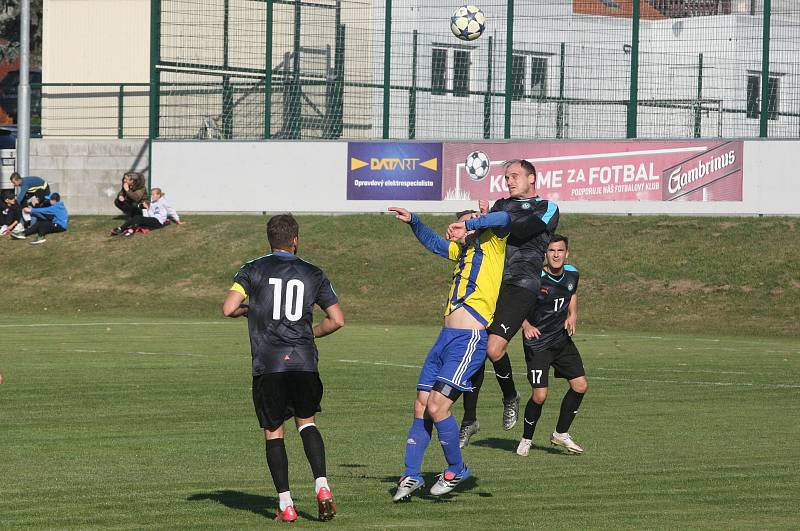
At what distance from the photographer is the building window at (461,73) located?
3189 centimetres

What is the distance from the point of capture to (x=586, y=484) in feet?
31.7

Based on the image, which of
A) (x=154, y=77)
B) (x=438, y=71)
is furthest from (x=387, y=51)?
(x=154, y=77)

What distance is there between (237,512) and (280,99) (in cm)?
2531

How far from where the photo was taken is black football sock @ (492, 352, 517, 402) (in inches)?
472

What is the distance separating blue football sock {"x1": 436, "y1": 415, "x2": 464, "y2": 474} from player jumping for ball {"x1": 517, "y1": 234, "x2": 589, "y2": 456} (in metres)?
2.37

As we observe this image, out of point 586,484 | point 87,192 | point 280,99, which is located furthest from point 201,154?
point 586,484

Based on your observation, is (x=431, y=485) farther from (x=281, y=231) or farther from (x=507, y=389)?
(x=507, y=389)

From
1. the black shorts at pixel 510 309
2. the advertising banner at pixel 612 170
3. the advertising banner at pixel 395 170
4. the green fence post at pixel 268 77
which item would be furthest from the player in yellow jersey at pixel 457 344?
the green fence post at pixel 268 77

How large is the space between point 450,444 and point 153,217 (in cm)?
2443

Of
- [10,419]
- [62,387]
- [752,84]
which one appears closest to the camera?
[10,419]

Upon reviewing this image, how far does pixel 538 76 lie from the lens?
31969 millimetres

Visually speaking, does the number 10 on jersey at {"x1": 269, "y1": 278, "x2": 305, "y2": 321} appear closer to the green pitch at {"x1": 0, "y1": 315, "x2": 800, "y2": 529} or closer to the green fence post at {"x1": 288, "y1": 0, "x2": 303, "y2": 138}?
the green pitch at {"x1": 0, "y1": 315, "x2": 800, "y2": 529}

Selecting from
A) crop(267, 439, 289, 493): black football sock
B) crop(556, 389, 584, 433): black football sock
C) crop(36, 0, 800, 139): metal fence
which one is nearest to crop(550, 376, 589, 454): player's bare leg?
crop(556, 389, 584, 433): black football sock

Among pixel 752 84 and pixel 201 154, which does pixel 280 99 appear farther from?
pixel 752 84
